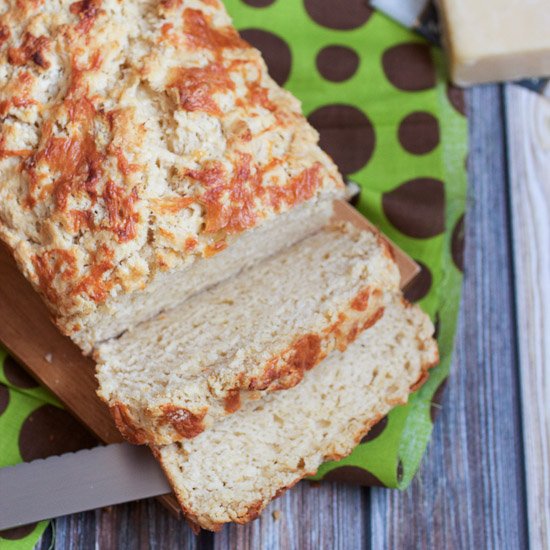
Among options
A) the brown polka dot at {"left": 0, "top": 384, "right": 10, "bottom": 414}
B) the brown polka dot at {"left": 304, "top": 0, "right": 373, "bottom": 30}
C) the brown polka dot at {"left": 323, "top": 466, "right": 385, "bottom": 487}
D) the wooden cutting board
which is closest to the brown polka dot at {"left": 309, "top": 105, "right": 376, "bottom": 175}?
the brown polka dot at {"left": 304, "top": 0, "right": 373, "bottom": 30}

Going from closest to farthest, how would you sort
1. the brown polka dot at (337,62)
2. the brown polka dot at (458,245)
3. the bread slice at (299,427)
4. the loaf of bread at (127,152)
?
the loaf of bread at (127,152) < the bread slice at (299,427) < the brown polka dot at (458,245) < the brown polka dot at (337,62)

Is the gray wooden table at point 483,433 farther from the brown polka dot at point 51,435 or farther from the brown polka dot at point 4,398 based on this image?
the brown polka dot at point 4,398

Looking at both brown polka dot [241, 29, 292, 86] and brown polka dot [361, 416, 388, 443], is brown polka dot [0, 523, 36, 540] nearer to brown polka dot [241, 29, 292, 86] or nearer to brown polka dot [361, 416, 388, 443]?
brown polka dot [361, 416, 388, 443]

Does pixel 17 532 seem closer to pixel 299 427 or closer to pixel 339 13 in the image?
pixel 299 427

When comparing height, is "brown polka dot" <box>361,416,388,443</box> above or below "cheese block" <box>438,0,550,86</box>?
below

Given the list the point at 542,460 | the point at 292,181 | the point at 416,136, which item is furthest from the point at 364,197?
the point at 542,460

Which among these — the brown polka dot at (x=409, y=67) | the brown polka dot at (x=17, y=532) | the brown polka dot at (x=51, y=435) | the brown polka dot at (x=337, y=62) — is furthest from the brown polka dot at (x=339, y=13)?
the brown polka dot at (x=17, y=532)
